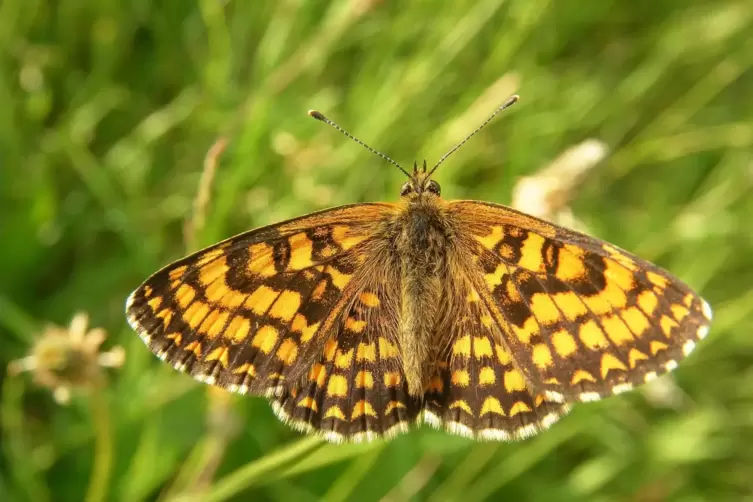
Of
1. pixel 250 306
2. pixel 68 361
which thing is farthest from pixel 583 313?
pixel 68 361

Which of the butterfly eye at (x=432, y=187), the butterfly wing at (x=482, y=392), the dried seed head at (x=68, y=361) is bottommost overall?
the butterfly wing at (x=482, y=392)

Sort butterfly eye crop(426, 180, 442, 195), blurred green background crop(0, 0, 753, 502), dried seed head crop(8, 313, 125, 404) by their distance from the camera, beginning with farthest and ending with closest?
blurred green background crop(0, 0, 753, 502), butterfly eye crop(426, 180, 442, 195), dried seed head crop(8, 313, 125, 404)

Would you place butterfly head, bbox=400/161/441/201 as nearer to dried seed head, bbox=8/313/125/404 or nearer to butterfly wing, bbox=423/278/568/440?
butterfly wing, bbox=423/278/568/440

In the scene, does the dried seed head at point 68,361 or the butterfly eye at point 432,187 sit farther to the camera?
the butterfly eye at point 432,187

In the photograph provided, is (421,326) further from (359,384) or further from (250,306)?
(250,306)

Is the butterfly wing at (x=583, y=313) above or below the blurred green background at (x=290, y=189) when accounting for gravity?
below

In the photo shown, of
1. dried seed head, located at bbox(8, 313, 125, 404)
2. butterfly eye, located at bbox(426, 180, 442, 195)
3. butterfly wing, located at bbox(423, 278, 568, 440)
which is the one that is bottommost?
butterfly wing, located at bbox(423, 278, 568, 440)

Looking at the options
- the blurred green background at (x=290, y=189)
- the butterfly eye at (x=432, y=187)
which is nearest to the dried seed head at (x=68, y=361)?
the blurred green background at (x=290, y=189)

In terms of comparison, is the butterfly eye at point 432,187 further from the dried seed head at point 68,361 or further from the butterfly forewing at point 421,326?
the dried seed head at point 68,361

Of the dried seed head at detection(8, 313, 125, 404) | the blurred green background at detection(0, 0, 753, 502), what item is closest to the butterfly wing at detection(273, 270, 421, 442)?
the blurred green background at detection(0, 0, 753, 502)
